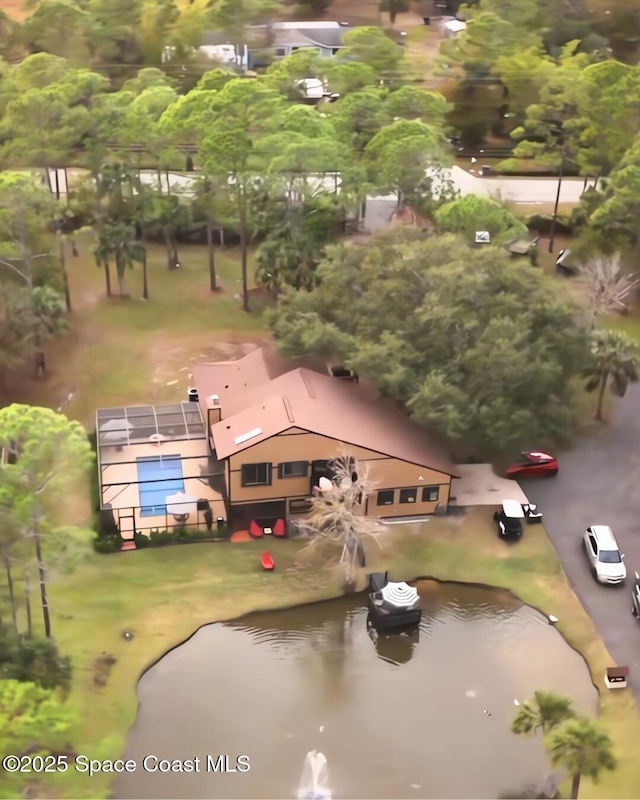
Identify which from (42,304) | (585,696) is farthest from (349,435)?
(42,304)

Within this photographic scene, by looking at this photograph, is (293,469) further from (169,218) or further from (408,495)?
(169,218)

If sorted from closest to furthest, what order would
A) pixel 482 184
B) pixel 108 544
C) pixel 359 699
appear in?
pixel 359 699 < pixel 108 544 < pixel 482 184

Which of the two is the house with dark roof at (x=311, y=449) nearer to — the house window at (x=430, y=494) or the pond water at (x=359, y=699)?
the house window at (x=430, y=494)

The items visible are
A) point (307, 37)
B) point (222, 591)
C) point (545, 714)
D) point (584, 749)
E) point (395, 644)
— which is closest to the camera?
point (584, 749)

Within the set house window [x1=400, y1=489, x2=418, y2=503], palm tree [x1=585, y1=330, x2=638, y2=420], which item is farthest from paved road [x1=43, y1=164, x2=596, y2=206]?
house window [x1=400, y1=489, x2=418, y2=503]

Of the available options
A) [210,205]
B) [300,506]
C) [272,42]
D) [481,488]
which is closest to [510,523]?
[481,488]

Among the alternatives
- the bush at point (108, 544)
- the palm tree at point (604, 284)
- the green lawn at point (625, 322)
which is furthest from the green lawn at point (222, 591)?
the green lawn at point (625, 322)

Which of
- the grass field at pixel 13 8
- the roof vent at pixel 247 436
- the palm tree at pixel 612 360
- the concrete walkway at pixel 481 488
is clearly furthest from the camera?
the grass field at pixel 13 8
